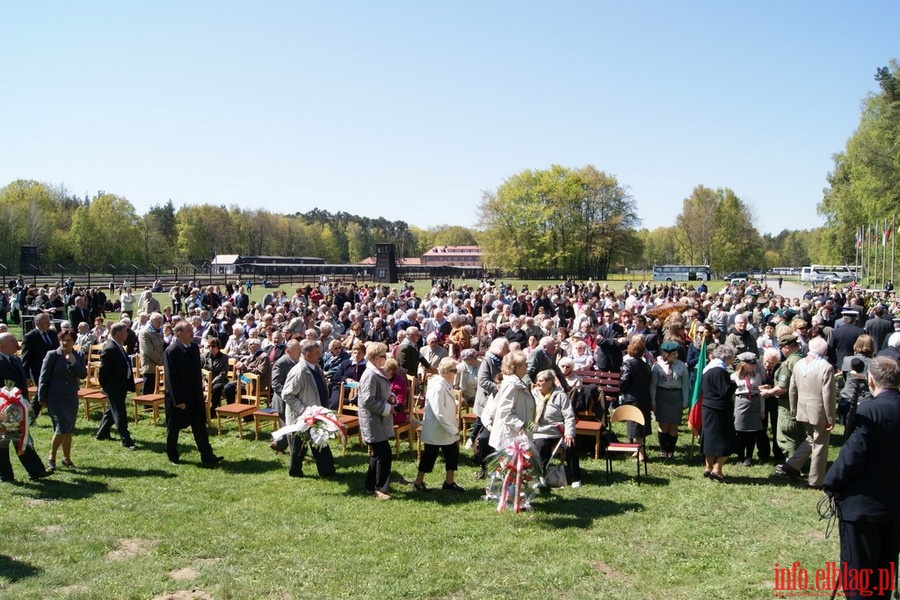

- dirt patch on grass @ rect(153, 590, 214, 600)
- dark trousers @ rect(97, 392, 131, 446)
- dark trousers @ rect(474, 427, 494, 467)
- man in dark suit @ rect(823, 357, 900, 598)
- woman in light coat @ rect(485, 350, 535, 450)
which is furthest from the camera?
dark trousers @ rect(97, 392, 131, 446)

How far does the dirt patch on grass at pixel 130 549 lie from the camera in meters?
5.74

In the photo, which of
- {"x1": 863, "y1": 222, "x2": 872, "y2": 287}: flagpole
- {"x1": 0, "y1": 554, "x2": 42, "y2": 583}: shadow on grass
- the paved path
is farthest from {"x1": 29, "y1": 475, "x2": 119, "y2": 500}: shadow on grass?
{"x1": 863, "y1": 222, "x2": 872, "y2": 287}: flagpole

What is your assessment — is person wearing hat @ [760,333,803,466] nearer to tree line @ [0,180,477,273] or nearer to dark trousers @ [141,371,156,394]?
dark trousers @ [141,371,156,394]

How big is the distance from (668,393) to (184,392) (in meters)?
6.38

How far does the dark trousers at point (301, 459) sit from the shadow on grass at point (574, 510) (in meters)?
2.64

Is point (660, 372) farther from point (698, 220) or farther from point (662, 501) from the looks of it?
point (698, 220)

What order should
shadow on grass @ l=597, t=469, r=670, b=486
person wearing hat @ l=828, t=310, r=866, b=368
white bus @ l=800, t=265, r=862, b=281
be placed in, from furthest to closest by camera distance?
white bus @ l=800, t=265, r=862, b=281 < person wearing hat @ l=828, t=310, r=866, b=368 < shadow on grass @ l=597, t=469, r=670, b=486

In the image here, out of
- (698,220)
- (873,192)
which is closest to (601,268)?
(698,220)

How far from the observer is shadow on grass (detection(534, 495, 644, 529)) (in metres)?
6.56

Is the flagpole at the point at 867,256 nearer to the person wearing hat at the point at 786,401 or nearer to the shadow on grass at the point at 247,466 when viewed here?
the person wearing hat at the point at 786,401

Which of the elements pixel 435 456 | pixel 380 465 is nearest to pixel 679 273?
pixel 435 456

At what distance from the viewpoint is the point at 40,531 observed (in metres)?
6.20

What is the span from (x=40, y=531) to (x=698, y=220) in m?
83.7

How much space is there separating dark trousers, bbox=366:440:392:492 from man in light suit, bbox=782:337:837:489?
15.4 feet
